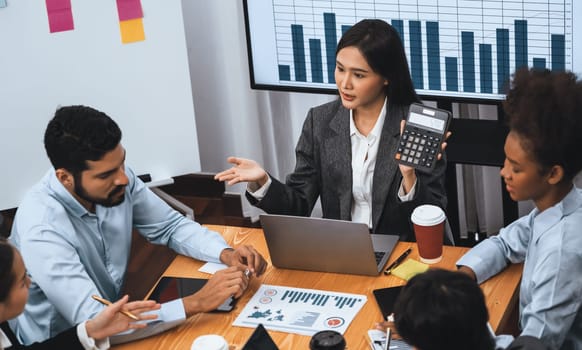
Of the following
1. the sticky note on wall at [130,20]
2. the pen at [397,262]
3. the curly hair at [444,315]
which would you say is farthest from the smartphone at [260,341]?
the sticky note on wall at [130,20]

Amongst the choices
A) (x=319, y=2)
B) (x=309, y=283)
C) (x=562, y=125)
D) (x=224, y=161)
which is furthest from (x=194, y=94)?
(x=562, y=125)

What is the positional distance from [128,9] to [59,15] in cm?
24

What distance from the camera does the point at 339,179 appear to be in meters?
2.61

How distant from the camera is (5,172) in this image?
3.13 metres

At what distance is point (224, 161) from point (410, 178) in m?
1.71

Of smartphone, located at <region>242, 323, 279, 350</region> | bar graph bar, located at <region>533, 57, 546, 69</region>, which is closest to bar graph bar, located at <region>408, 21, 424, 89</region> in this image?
bar graph bar, located at <region>533, 57, 546, 69</region>

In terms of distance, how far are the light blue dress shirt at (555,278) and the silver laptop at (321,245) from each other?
0.37m

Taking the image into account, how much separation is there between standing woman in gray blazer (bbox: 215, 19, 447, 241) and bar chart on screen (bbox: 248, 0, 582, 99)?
0.49 metres

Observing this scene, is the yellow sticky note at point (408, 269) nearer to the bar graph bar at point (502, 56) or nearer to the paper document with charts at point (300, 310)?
the paper document with charts at point (300, 310)

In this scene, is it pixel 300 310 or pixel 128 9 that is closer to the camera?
pixel 300 310

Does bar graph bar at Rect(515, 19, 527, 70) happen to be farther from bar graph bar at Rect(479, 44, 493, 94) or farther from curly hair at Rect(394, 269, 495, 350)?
curly hair at Rect(394, 269, 495, 350)

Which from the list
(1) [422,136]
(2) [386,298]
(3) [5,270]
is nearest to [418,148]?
(1) [422,136]

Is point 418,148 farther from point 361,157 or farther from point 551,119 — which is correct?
point 551,119

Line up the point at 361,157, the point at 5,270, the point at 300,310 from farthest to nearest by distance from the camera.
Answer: the point at 361,157, the point at 300,310, the point at 5,270
